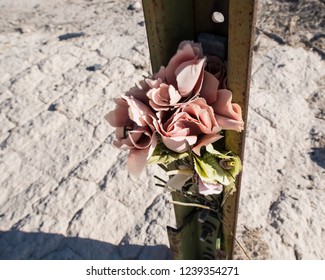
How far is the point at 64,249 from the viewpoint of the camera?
270cm

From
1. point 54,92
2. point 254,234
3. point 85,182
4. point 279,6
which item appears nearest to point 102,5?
point 54,92

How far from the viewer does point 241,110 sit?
129 centimetres

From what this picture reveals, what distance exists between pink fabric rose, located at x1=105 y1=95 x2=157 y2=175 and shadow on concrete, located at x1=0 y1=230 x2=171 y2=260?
1567mm

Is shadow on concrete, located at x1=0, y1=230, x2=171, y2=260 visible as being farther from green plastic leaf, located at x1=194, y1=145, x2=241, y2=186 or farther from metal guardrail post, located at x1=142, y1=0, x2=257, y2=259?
green plastic leaf, located at x1=194, y1=145, x2=241, y2=186

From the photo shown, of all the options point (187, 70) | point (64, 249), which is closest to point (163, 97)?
point (187, 70)

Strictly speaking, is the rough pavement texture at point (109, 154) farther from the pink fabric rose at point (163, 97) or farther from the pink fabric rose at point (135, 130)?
the pink fabric rose at point (163, 97)

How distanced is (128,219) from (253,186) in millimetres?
989

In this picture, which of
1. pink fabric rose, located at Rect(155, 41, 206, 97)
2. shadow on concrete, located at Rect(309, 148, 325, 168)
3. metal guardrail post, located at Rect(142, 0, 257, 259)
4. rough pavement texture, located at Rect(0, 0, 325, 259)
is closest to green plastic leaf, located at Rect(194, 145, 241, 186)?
metal guardrail post, located at Rect(142, 0, 257, 259)

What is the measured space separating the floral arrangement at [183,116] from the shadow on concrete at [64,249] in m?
1.50

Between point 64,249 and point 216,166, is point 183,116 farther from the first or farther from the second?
point 64,249

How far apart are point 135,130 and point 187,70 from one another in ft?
0.80

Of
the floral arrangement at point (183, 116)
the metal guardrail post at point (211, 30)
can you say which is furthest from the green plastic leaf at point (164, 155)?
the metal guardrail post at point (211, 30)

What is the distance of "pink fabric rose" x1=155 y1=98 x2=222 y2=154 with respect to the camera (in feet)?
3.75

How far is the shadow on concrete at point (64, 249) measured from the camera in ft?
8.64
